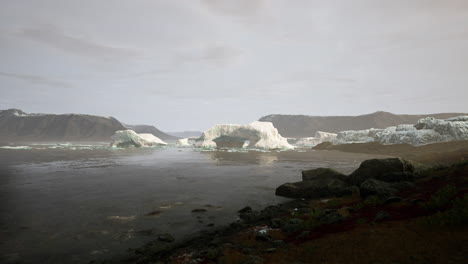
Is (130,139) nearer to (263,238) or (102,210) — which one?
(102,210)

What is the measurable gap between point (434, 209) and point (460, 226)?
1.26 metres

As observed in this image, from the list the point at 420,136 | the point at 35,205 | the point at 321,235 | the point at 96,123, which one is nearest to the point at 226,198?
the point at 321,235

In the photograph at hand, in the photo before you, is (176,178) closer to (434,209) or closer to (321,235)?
(321,235)

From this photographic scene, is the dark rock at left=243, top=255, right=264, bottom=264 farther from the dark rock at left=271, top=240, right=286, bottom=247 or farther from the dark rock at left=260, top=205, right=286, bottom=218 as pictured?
the dark rock at left=260, top=205, right=286, bottom=218

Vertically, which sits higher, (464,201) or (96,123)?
(96,123)

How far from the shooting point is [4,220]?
323 inches

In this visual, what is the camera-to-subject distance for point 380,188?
8703mm

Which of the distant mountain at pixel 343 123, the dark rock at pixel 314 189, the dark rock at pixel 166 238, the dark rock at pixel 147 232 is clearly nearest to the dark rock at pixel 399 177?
the dark rock at pixel 314 189

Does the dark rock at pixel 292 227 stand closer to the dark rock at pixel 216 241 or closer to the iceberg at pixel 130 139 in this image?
the dark rock at pixel 216 241

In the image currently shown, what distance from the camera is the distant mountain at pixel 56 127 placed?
168125 millimetres

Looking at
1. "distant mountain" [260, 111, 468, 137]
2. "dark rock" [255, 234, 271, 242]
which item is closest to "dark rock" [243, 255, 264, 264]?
"dark rock" [255, 234, 271, 242]

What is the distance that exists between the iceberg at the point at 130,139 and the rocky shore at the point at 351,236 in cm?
5805

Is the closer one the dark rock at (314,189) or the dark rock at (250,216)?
the dark rock at (250,216)

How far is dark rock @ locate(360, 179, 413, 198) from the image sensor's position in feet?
27.5
